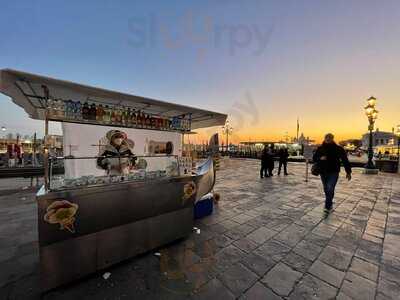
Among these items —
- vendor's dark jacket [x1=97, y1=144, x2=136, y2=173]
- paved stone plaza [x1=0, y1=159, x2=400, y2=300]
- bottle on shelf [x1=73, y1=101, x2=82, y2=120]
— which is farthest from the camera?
vendor's dark jacket [x1=97, y1=144, x2=136, y2=173]

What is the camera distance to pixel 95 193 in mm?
2240

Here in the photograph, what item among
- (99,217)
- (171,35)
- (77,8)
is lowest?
(99,217)

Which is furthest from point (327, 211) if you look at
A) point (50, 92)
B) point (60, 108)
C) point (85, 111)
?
point (50, 92)

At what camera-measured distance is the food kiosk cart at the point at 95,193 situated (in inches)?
80.0

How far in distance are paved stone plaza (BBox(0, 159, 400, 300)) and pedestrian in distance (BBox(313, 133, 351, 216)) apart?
0.73 metres

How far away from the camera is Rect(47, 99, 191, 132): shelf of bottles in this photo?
2.69 meters

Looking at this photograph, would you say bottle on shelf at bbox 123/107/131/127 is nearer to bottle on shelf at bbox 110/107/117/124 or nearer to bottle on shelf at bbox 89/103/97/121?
bottle on shelf at bbox 110/107/117/124

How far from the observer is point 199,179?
3637mm

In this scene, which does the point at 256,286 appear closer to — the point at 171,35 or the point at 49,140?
the point at 49,140

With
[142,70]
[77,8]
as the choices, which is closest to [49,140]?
[77,8]

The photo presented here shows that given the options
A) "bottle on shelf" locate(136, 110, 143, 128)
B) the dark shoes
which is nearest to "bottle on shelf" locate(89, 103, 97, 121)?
"bottle on shelf" locate(136, 110, 143, 128)

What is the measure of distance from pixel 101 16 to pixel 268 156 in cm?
1078

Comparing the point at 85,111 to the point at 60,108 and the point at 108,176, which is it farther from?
the point at 108,176

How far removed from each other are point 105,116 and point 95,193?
1.53 meters
